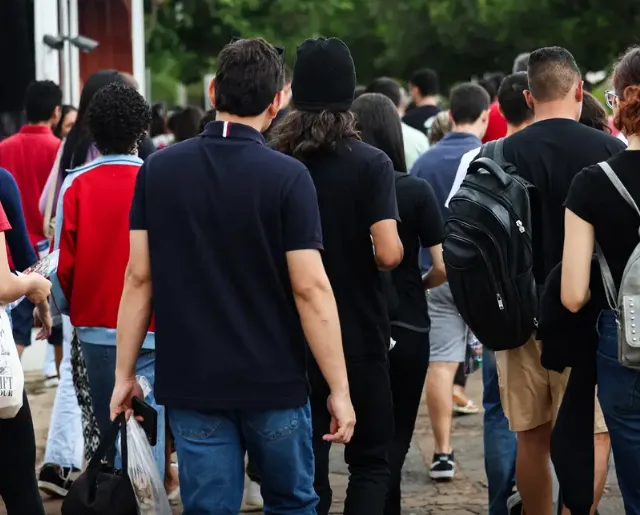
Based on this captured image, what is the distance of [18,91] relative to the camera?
1176 cm

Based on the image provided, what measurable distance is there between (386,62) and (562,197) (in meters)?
35.2

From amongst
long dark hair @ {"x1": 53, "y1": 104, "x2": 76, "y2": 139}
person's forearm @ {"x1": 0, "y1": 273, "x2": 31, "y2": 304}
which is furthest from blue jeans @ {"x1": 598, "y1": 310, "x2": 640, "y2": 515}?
long dark hair @ {"x1": 53, "y1": 104, "x2": 76, "y2": 139}

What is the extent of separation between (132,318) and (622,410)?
1.46 meters

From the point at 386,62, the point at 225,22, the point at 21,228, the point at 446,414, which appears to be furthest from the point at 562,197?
the point at 386,62

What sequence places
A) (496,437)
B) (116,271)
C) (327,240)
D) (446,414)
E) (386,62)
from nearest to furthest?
(327,240) → (116,271) → (496,437) → (446,414) → (386,62)

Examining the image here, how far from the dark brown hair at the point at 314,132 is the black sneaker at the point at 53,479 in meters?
2.54

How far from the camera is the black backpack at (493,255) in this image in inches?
185

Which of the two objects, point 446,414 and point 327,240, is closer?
point 327,240

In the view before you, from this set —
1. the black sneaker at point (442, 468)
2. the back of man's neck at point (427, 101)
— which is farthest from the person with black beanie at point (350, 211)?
the back of man's neck at point (427, 101)

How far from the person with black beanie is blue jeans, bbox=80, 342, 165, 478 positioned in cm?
65

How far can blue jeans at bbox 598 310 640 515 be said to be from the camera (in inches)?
162

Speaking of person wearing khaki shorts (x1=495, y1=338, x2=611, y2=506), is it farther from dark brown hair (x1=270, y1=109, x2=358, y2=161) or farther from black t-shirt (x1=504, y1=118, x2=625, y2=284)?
dark brown hair (x1=270, y1=109, x2=358, y2=161)

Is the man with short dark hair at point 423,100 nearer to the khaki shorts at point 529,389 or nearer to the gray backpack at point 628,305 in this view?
the khaki shorts at point 529,389

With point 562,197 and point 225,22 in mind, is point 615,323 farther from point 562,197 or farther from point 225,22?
point 225,22
